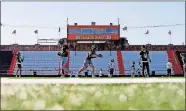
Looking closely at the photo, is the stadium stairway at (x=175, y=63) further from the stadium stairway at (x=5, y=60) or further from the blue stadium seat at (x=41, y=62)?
the stadium stairway at (x=5, y=60)

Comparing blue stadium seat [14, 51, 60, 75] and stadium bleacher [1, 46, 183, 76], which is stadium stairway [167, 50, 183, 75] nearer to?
stadium bleacher [1, 46, 183, 76]

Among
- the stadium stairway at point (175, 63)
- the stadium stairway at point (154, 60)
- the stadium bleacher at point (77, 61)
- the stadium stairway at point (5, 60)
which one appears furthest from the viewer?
the stadium stairway at point (5, 60)

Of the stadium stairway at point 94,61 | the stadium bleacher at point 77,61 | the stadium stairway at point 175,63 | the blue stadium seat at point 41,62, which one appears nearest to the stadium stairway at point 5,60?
the stadium bleacher at point 77,61

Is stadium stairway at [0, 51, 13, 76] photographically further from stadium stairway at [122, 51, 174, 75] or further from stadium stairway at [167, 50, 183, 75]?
stadium stairway at [167, 50, 183, 75]

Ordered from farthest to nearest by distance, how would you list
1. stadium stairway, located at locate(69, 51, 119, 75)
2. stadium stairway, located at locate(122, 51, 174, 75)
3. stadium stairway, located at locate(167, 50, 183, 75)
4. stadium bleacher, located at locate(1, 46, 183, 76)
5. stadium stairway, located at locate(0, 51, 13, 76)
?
stadium stairway, located at locate(0, 51, 13, 76)
stadium stairway, located at locate(167, 50, 183, 75)
stadium stairway, located at locate(69, 51, 119, 75)
stadium bleacher, located at locate(1, 46, 183, 76)
stadium stairway, located at locate(122, 51, 174, 75)

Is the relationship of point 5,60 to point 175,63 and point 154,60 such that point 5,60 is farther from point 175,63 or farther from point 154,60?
point 175,63

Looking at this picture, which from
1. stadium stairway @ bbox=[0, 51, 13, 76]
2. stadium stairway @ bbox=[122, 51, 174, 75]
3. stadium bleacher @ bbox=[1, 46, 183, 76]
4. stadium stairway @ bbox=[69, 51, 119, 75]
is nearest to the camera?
stadium stairway @ bbox=[122, 51, 174, 75]

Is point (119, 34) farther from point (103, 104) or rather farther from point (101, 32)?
point (103, 104)

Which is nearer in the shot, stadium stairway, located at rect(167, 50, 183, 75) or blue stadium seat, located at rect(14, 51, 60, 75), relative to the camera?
blue stadium seat, located at rect(14, 51, 60, 75)

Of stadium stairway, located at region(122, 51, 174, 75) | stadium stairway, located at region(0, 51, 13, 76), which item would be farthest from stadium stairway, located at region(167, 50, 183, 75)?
stadium stairway, located at region(0, 51, 13, 76)

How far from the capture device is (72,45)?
191ft

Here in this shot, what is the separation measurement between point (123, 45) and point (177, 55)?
9883 mm

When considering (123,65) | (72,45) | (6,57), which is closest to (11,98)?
(123,65)

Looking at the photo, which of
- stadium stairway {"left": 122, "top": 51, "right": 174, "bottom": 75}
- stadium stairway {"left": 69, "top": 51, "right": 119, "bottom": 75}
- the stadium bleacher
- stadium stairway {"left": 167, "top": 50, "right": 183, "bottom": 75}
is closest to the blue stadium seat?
the stadium bleacher
